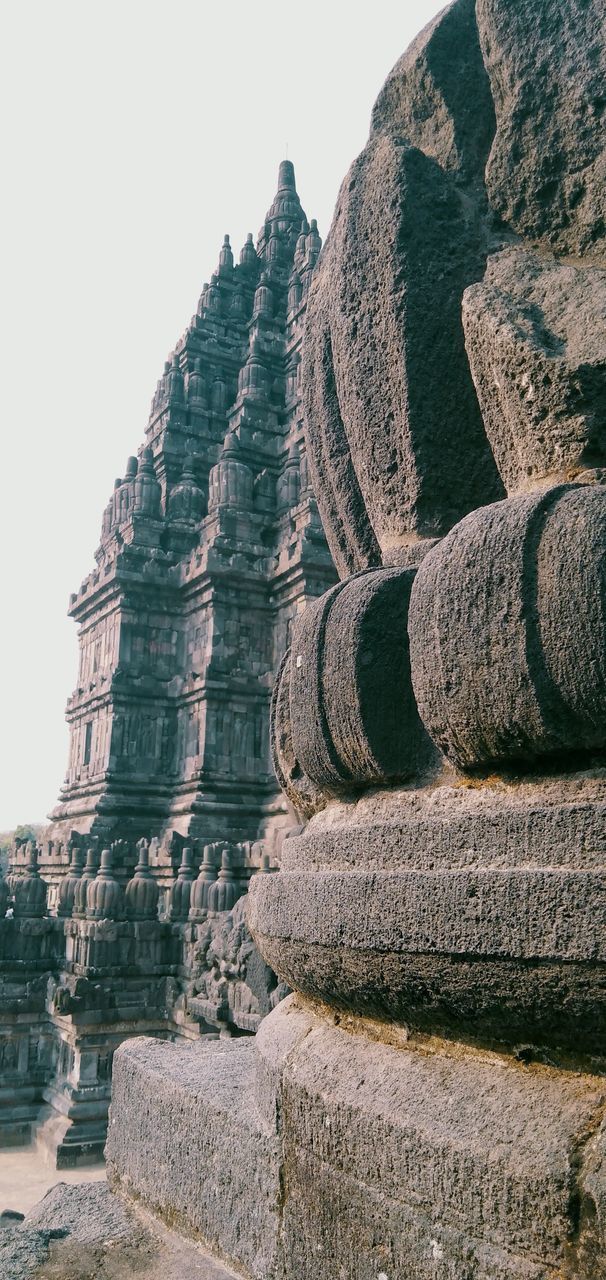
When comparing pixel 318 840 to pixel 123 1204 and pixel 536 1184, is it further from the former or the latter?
pixel 123 1204

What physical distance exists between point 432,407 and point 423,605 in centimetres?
76

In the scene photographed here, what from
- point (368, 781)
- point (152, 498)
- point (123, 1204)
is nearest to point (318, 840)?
point (368, 781)

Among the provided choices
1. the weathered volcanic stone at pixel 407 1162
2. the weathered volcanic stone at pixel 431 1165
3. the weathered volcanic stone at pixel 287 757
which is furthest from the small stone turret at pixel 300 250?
the weathered volcanic stone at pixel 431 1165

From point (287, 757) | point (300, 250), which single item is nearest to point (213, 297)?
point (300, 250)

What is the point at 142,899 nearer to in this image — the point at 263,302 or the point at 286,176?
the point at 263,302

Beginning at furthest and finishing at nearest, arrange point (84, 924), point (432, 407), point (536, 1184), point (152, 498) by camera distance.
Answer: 1. point (152, 498)
2. point (84, 924)
3. point (432, 407)
4. point (536, 1184)

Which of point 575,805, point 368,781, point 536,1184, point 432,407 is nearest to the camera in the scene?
point 536,1184

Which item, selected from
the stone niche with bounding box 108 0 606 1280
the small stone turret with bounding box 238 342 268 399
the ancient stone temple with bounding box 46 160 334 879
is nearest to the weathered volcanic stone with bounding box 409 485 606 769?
the stone niche with bounding box 108 0 606 1280

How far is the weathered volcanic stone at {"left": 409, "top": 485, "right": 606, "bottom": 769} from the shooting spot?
5.51 feet

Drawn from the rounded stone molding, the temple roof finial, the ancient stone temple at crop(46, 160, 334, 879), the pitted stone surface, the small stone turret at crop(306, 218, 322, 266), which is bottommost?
the pitted stone surface

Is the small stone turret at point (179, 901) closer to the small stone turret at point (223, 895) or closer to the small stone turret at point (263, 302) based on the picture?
the small stone turret at point (223, 895)

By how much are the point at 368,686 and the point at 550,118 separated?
1457 millimetres

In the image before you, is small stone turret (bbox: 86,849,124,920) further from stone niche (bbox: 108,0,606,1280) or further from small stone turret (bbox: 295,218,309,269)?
small stone turret (bbox: 295,218,309,269)

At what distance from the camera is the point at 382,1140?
1768 millimetres
